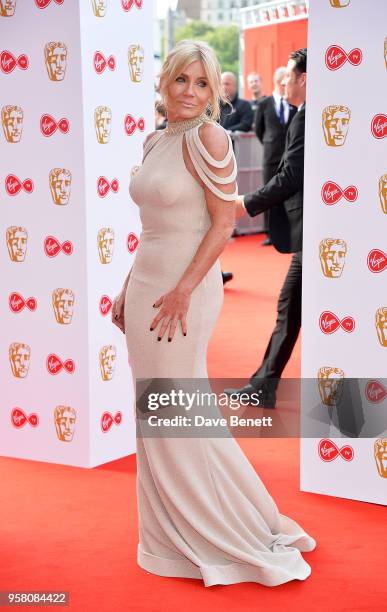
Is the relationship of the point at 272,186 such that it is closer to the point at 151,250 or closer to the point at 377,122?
the point at 377,122

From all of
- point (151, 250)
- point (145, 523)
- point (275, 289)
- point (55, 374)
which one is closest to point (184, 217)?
point (151, 250)

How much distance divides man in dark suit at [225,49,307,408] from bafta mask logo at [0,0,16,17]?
131 cm

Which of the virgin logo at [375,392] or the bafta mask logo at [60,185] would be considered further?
the bafta mask logo at [60,185]

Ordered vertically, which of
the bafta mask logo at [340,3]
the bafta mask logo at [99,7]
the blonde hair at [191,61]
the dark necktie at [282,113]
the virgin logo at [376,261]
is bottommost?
the virgin logo at [376,261]

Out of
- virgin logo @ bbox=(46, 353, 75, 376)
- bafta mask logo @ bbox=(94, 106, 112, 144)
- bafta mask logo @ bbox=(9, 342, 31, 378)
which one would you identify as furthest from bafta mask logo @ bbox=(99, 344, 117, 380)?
bafta mask logo @ bbox=(94, 106, 112, 144)

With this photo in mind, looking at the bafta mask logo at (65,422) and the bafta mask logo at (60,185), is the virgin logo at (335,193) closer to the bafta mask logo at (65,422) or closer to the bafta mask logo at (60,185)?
the bafta mask logo at (60,185)

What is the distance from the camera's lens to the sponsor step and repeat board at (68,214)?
12.9ft

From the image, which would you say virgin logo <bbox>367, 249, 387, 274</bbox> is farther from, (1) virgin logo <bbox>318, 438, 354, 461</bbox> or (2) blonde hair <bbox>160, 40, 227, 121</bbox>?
(2) blonde hair <bbox>160, 40, 227, 121</bbox>

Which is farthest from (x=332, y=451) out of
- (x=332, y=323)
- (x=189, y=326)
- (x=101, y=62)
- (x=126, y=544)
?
(x=101, y=62)

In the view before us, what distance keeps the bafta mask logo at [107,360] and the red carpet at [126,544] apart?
404 mm

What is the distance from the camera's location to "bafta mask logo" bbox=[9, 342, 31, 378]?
4227mm

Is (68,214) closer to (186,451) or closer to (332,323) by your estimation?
(332,323)

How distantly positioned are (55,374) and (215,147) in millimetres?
1713

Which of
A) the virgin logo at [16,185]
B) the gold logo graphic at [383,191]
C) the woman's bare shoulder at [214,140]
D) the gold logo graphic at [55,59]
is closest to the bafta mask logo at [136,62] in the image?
the gold logo graphic at [55,59]
